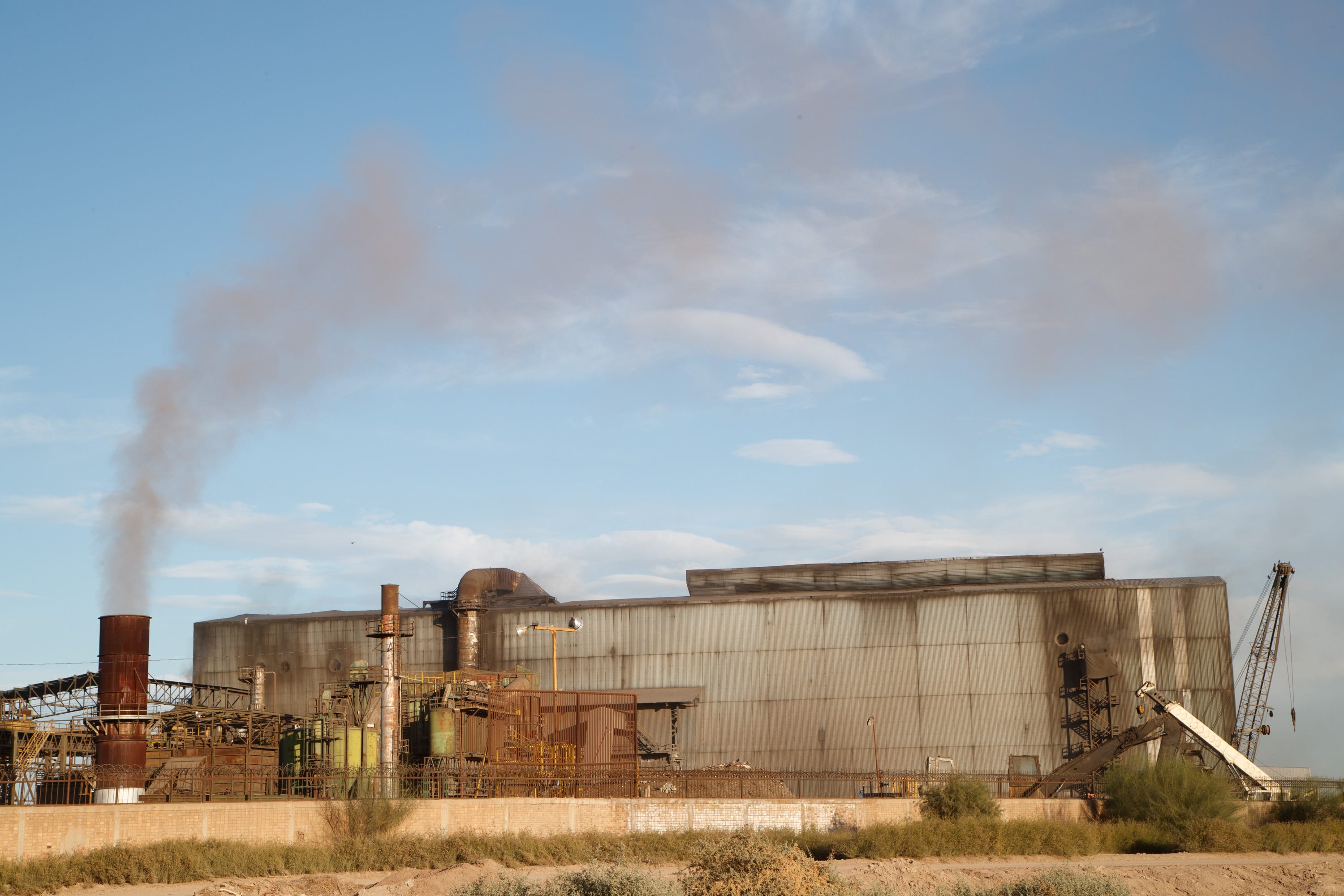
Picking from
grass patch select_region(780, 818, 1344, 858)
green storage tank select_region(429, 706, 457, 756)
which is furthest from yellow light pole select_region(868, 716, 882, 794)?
green storage tank select_region(429, 706, 457, 756)

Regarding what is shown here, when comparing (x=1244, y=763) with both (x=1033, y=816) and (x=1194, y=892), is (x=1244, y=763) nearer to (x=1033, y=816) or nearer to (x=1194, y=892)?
(x=1033, y=816)

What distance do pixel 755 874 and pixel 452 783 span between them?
21386 millimetres

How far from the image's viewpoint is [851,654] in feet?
179

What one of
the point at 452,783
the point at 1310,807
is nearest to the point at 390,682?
the point at 452,783

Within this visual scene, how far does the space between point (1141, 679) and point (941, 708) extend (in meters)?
8.14

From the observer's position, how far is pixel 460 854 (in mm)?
30078

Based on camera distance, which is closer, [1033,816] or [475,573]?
[1033,816]

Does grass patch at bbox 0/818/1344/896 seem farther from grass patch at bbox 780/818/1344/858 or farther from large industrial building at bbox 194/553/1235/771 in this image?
large industrial building at bbox 194/553/1235/771

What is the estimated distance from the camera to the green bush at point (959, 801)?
35531 millimetres

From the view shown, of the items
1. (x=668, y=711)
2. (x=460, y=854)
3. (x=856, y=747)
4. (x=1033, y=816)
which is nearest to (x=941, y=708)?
(x=856, y=747)

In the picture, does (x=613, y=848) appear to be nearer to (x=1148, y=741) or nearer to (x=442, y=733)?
(x=442, y=733)

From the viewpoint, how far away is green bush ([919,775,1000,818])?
35.5 metres

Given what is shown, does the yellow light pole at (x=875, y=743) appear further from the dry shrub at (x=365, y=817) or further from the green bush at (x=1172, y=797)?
the dry shrub at (x=365, y=817)

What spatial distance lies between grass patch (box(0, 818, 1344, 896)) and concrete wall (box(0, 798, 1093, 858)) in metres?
0.38
